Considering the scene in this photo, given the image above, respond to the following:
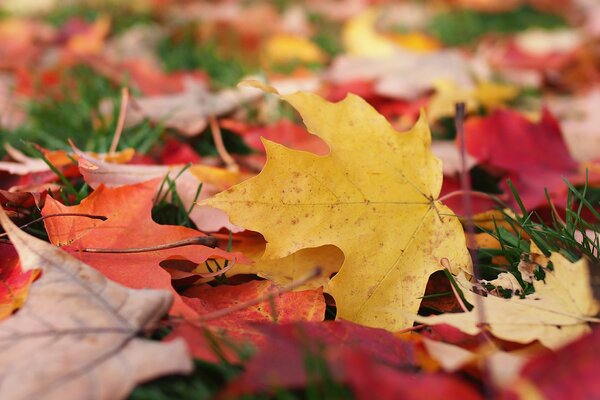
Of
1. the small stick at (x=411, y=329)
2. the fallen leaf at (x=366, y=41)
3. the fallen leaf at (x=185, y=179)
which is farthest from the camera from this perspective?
the fallen leaf at (x=366, y=41)

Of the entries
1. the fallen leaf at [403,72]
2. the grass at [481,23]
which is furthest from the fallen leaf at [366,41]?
the grass at [481,23]

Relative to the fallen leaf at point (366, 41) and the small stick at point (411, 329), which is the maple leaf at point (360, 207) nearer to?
the small stick at point (411, 329)

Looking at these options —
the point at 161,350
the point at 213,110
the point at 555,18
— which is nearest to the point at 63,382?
the point at 161,350

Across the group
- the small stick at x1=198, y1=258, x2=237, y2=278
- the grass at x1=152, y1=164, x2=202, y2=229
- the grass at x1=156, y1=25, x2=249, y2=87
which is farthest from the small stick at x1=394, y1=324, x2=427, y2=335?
the grass at x1=156, y1=25, x2=249, y2=87

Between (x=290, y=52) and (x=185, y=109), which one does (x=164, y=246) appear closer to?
(x=185, y=109)

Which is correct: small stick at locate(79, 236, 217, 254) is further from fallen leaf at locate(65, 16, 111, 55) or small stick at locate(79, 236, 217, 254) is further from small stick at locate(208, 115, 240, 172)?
fallen leaf at locate(65, 16, 111, 55)
